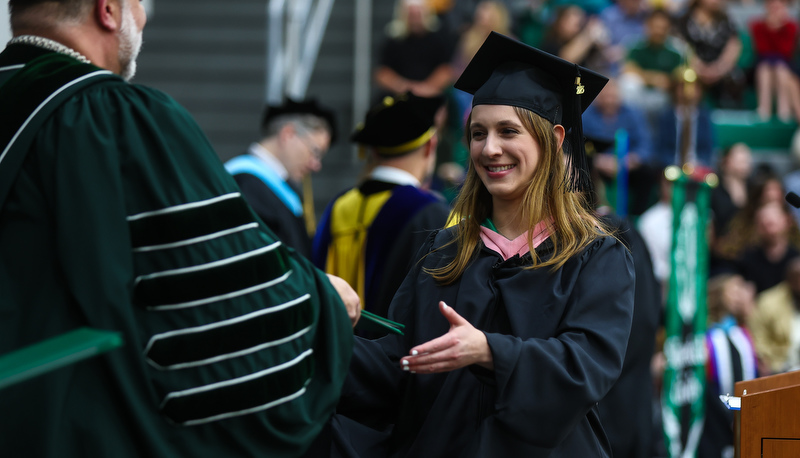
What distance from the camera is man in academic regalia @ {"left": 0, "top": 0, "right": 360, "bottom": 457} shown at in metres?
2.09

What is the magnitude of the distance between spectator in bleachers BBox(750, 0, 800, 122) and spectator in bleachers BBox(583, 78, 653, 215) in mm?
2791

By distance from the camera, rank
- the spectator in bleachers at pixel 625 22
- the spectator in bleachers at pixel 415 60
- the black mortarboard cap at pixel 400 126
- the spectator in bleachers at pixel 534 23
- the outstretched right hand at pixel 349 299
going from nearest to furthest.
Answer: the outstretched right hand at pixel 349 299
the black mortarboard cap at pixel 400 126
the spectator in bleachers at pixel 415 60
the spectator in bleachers at pixel 534 23
the spectator in bleachers at pixel 625 22

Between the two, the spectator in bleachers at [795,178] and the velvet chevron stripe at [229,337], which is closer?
the velvet chevron stripe at [229,337]

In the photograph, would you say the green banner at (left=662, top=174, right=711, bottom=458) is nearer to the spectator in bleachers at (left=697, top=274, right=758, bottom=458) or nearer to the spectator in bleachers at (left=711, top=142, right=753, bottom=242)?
the spectator in bleachers at (left=697, top=274, right=758, bottom=458)

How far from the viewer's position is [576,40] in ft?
34.8

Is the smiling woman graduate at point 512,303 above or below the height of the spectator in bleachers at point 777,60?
below

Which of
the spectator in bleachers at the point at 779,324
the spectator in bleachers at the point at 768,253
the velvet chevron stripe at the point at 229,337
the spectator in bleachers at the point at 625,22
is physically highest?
the spectator in bleachers at the point at 625,22

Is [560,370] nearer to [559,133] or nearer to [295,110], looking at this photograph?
[559,133]

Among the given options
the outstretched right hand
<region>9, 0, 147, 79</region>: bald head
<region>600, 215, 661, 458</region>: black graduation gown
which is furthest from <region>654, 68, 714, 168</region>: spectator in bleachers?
<region>9, 0, 147, 79</region>: bald head

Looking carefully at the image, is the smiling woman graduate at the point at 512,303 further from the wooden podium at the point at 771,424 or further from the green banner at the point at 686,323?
the green banner at the point at 686,323

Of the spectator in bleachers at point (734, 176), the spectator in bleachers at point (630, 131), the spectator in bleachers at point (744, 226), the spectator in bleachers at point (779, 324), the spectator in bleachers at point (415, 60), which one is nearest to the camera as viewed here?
the spectator in bleachers at point (779, 324)

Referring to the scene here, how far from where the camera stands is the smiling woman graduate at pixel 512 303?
2406mm

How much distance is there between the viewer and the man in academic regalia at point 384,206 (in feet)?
15.5

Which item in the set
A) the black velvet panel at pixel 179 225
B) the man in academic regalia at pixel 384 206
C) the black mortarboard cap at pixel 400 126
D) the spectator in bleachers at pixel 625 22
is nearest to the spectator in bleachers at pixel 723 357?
the man in academic regalia at pixel 384 206
